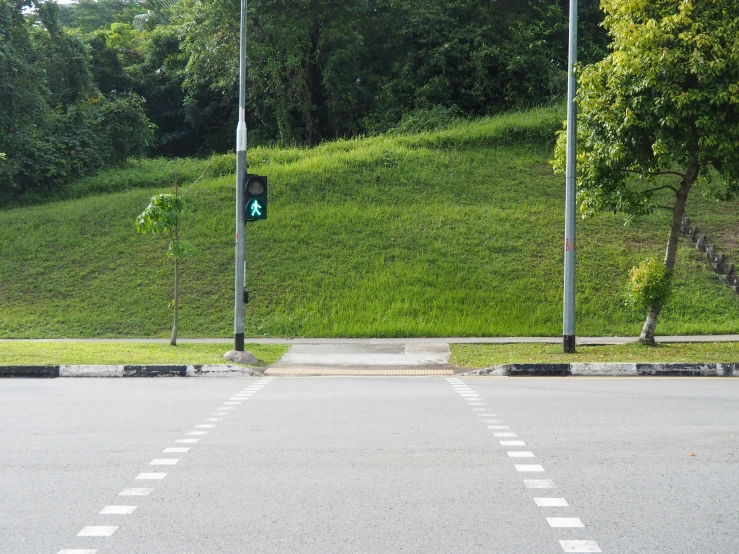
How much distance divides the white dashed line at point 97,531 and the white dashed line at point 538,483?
2.92 metres

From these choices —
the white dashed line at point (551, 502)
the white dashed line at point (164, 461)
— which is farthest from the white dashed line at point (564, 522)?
the white dashed line at point (164, 461)

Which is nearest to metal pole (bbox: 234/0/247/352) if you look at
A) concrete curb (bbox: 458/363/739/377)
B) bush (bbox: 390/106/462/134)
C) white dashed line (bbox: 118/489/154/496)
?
concrete curb (bbox: 458/363/739/377)

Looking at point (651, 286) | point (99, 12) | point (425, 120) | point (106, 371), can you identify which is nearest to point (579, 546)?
point (106, 371)

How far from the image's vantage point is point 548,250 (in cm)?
2355

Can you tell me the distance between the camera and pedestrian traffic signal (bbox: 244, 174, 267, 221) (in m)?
15.2

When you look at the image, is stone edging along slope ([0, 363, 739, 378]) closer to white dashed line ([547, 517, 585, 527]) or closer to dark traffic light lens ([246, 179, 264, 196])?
dark traffic light lens ([246, 179, 264, 196])

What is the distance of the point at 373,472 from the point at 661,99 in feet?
34.8

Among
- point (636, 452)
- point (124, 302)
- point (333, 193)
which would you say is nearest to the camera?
point (636, 452)

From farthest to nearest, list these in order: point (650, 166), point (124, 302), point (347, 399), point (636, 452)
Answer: point (124, 302) → point (650, 166) → point (347, 399) → point (636, 452)

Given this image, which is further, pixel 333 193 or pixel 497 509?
pixel 333 193

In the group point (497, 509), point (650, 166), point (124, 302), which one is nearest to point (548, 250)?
point (650, 166)

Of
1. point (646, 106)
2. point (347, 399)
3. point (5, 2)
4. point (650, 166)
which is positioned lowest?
point (347, 399)

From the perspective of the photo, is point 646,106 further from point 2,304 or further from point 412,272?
point 2,304

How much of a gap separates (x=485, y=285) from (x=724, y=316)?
231 inches
